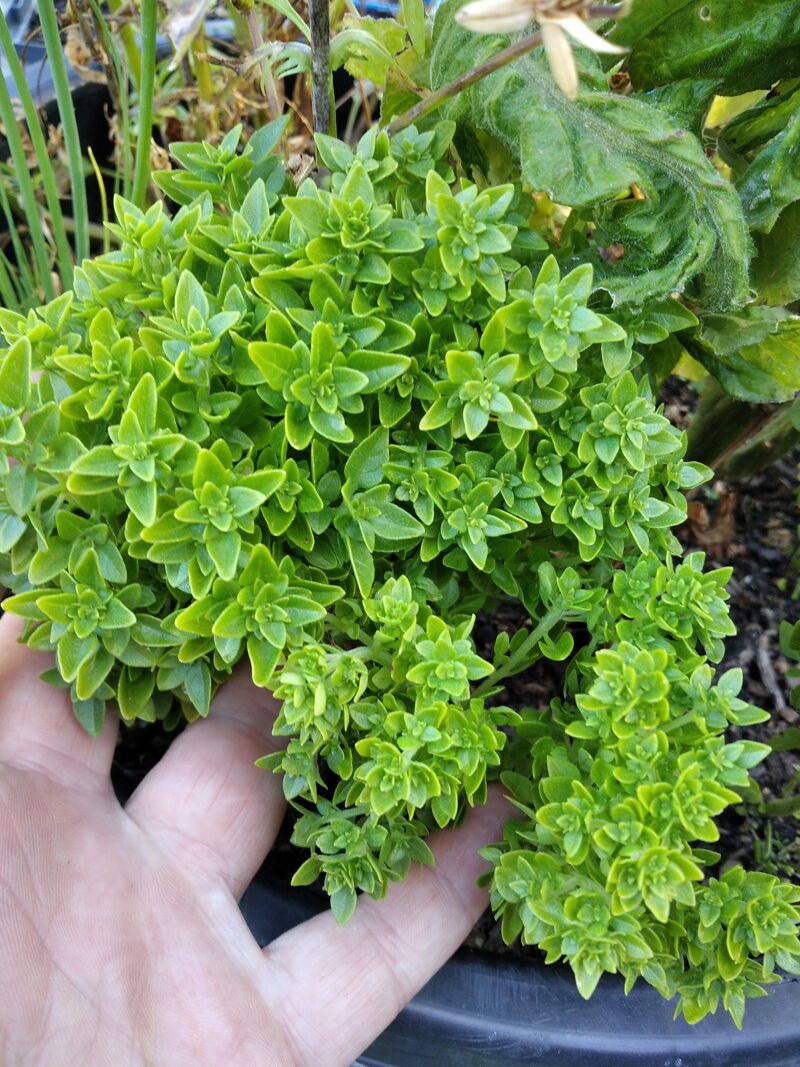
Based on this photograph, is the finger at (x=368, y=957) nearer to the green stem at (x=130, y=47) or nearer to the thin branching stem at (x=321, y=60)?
the thin branching stem at (x=321, y=60)

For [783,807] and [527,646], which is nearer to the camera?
[527,646]

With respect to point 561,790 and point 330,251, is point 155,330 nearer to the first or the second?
point 330,251

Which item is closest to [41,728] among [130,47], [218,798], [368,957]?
[218,798]

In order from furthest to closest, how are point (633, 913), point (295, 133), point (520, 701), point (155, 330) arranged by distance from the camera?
point (295, 133) → point (520, 701) → point (155, 330) → point (633, 913)

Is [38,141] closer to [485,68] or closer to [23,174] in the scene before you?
[23,174]

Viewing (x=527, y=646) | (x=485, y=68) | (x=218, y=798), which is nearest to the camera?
(x=485, y=68)

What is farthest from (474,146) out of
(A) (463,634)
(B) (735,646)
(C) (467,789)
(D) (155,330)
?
(B) (735,646)
